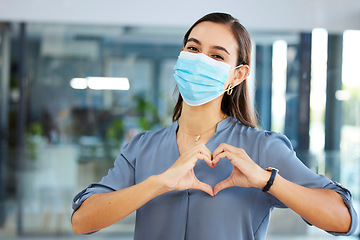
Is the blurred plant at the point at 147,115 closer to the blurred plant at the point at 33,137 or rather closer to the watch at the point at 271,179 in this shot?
the blurred plant at the point at 33,137

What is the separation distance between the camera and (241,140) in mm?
1383

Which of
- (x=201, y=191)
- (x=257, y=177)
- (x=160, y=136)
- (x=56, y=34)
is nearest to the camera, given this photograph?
(x=257, y=177)

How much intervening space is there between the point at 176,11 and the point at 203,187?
2.59m

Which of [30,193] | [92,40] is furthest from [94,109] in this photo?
[30,193]

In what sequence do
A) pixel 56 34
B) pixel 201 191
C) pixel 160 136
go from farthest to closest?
1. pixel 56 34
2. pixel 160 136
3. pixel 201 191

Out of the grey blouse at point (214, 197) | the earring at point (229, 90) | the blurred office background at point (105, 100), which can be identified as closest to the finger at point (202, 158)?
the grey blouse at point (214, 197)

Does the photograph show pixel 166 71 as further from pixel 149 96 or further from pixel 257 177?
pixel 257 177

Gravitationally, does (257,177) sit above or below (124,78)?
below

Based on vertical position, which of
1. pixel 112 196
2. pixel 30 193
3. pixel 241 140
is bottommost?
pixel 30 193

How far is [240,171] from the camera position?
4.09ft

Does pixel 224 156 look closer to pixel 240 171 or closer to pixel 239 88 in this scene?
pixel 240 171

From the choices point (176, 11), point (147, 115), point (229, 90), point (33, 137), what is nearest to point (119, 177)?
point (229, 90)

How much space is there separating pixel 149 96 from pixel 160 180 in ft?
9.49

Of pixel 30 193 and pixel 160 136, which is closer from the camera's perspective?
pixel 160 136
